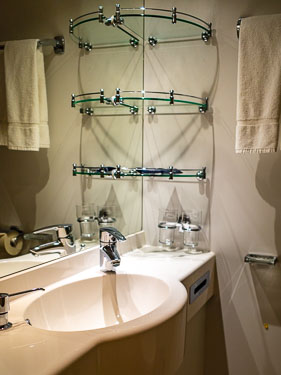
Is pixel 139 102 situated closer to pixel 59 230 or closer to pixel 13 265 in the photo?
pixel 59 230

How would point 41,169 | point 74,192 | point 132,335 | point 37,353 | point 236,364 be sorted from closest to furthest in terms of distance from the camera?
point 37,353 → point 132,335 → point 41,169 → point 74,192 → point 236,364

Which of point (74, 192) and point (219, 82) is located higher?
point (219, 82)

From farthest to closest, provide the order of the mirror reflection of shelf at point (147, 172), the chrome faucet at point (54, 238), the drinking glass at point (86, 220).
A: the mirror reflection of shelf at point (147, 172) < the drinking glass at point (86, 220) < the chrome faucet at point (54, 238)

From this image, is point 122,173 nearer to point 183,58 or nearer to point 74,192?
point 74,192

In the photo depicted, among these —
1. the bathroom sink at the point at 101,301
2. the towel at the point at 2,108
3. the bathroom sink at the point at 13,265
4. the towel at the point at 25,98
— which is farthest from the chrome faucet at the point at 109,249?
the towel at the point at 2,108

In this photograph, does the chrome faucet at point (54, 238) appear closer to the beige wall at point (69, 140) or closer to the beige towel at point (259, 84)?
the beige wall at point (69, 140)

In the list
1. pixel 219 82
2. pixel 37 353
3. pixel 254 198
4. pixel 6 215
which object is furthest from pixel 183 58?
pixel 37 353

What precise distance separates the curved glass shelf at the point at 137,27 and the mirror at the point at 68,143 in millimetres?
38

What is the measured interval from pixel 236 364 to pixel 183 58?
1.40 meters

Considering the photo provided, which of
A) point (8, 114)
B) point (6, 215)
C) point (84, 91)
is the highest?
point (84, 91)

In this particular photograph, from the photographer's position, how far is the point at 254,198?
157 centimetres

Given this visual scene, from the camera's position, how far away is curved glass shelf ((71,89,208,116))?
5.03 feet

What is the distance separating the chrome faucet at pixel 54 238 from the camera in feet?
3.93

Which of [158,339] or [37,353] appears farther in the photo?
[158,339]
